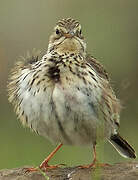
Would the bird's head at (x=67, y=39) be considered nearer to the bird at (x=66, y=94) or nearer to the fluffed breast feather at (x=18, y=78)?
the bird at (x=66, y=94)

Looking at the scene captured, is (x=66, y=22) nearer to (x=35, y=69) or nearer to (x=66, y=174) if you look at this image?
(x=35, y=69)

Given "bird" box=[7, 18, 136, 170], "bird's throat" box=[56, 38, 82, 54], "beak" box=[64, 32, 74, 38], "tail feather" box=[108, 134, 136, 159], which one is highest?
"beak" box=[64, 32, 74, 38]

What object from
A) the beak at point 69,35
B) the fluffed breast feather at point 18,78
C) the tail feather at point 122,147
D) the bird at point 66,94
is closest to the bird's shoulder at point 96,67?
the bird at point 66,94

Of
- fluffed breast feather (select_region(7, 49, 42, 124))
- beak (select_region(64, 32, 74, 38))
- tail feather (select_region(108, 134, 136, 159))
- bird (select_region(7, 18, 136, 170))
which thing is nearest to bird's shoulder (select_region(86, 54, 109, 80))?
bird (select_region(7, 18, 136, 170))

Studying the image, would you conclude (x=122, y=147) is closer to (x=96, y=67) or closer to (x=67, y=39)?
(x=96, y=67)

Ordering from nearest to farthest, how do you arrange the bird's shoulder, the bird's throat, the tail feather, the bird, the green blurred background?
the bird → the bird's throat → the bird's shoulder → the tail feather → the green blurred background

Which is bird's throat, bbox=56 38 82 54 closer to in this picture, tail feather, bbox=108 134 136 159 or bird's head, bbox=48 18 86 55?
bird's head, bbox=48 18 86 55

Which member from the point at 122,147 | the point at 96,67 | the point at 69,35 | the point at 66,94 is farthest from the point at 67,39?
the point at 122,147
